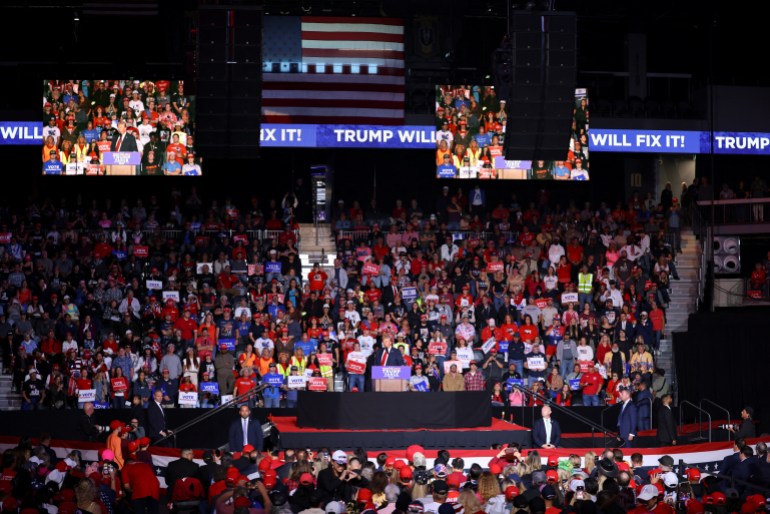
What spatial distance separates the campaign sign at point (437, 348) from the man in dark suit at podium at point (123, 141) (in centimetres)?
1036

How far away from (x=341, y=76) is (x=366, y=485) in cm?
1878

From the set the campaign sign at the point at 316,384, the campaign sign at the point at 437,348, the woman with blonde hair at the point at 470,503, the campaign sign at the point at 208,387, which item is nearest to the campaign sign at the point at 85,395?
the campaign sign at the point at 208,387

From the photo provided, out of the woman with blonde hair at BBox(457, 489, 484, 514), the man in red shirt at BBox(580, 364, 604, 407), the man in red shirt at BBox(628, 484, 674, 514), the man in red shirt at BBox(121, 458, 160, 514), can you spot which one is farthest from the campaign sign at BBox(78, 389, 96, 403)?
the woman with blonde hair at BBox(457, 489, 484, 514)

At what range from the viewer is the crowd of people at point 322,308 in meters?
26.9

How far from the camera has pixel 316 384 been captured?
86.2 ft

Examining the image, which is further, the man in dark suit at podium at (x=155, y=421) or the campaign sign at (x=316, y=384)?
the campaign sign at (x=316, y=384)

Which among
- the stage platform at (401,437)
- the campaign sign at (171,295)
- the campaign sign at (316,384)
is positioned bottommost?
the stage platform at (401,437)

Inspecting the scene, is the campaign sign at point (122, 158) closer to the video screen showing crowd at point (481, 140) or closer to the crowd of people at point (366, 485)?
the video screen showing crowd at point (481, 140)

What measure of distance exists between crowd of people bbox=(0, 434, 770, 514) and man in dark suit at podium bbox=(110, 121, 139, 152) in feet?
46.4

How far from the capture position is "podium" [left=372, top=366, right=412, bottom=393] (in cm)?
2444

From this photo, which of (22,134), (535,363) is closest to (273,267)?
(535,363)

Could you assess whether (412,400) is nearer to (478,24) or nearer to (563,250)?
(563,250)

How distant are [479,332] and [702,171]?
1381 cm

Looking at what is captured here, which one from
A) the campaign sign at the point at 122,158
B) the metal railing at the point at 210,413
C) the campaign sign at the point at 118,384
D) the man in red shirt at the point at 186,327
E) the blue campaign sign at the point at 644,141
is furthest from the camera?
the blue campaign sign at the point at 644,141
